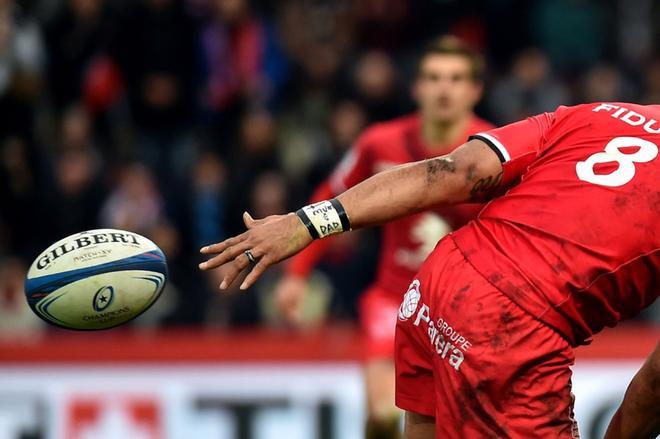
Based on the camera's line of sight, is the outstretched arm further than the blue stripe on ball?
No

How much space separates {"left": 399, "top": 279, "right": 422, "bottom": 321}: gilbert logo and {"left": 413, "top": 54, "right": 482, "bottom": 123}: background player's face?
8.96 ft

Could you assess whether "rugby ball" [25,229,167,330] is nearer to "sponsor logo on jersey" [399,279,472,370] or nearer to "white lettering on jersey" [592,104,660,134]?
"sponsor logo on jersey" [399,279,472,370]

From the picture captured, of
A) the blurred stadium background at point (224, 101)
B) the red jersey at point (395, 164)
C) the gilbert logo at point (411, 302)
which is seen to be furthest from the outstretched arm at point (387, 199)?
the blurred stadium background at point (224, 101)

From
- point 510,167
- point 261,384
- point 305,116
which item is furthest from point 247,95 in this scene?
point 510,167

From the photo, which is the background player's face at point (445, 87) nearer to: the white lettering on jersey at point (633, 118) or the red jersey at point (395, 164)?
the red jersey at point (395, 164)

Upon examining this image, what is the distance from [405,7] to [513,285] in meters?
8.16

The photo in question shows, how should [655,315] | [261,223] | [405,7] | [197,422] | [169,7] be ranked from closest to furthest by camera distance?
[261,223], [197,422], [655,315], [169,7], [405,7]

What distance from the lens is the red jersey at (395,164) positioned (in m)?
7.16

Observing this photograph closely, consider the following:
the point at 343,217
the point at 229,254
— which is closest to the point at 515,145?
the point at 343,217

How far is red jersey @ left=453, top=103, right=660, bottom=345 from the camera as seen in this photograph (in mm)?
4270

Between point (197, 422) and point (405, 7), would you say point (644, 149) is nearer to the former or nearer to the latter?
point (197, 422)

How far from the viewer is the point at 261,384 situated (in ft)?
26.3

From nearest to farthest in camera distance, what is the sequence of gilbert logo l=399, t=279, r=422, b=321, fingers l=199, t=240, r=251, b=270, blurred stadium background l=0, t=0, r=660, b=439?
fingers l=199, t=240, r=251, b=270
gilbert logo l=399, t=279, r=422, b=321
blurred stadium background l=0, t=0, r=660, b=439

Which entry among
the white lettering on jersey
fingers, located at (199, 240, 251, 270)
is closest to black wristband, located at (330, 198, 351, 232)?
fingers, located at (199, 240, 251, 270)
